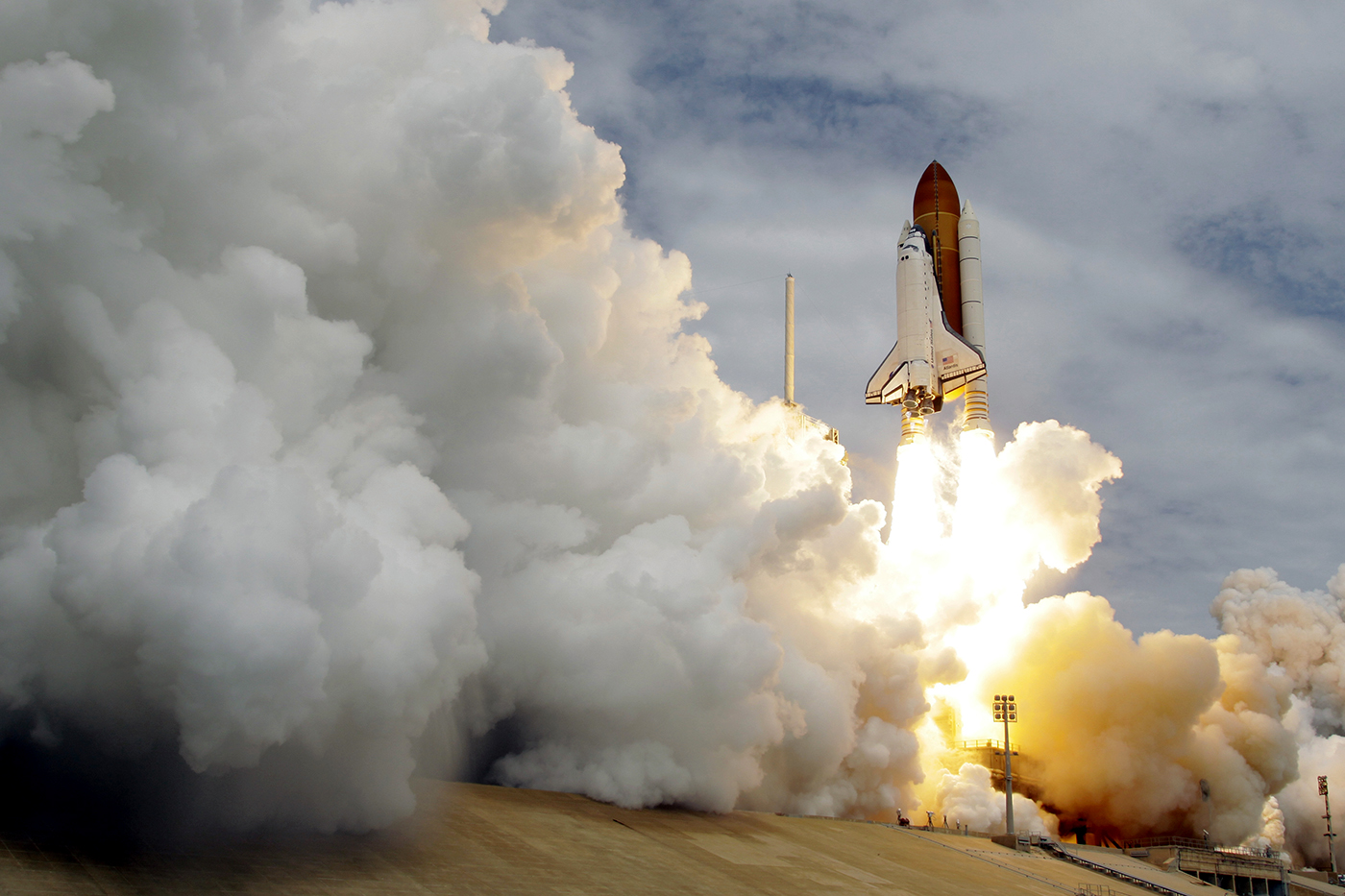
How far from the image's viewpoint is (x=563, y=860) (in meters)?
29.7

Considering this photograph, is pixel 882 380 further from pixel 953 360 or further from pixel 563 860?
pixel 563 860

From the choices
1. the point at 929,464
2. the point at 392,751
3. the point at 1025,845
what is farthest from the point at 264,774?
the point at 929,464

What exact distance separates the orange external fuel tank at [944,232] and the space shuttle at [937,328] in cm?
6

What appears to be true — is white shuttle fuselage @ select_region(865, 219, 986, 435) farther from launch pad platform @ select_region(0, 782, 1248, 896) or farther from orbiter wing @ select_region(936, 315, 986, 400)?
launch pad platform @ select_region(0, 782, 1248, 896)

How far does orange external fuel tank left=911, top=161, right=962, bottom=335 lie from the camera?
63.2m

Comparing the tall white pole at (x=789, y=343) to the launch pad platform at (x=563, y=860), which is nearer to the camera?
the launch pad platform at (x=563, y=860)

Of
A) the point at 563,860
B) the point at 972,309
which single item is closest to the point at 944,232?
the point at 972,309

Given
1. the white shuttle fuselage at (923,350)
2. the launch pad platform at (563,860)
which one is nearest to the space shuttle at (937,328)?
the white shuttle fuselage at (923,350)

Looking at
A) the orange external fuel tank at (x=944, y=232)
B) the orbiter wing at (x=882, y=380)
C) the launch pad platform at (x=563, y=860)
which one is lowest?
the launch pad platform at (x=563, y=860)

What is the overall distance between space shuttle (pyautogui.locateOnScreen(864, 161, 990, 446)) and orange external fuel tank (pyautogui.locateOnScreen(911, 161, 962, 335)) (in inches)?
2.2

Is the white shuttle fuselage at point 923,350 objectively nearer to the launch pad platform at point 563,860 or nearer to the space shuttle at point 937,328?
the space shuttle at point 937,328

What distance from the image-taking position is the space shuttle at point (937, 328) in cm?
6075

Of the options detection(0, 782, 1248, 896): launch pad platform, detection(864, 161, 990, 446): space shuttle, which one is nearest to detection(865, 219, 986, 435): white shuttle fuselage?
detection(864, 161, 990, 446): space shuttle

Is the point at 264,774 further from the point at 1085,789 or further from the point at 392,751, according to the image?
the point at 1085,789
